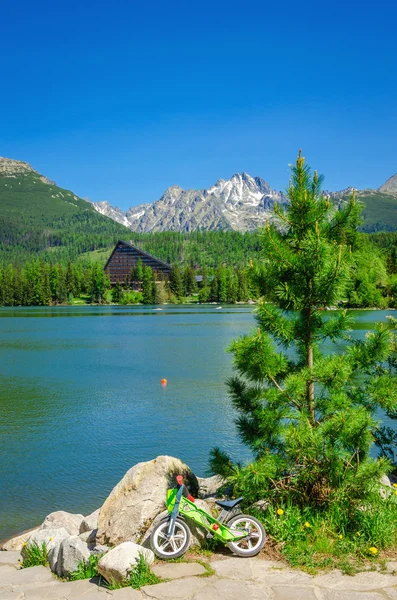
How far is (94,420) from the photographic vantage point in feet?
83.5

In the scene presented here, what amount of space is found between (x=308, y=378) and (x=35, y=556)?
556 cm

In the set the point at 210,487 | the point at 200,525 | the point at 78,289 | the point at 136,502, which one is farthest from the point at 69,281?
the point at 200,525

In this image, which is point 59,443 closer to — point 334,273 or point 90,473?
point 90,473

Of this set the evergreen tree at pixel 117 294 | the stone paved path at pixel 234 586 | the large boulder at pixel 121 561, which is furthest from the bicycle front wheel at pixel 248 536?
the evergreen tree at pixel 117 294

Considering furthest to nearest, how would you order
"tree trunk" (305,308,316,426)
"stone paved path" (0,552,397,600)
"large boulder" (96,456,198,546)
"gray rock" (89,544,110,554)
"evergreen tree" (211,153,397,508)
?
"tree trunk" (305,308,316,426)
"large boulder" (96,456,198,546)
"evergreen tree" (211,153,397,508)
"gray rock" (89,544,110,554)
"stone paved path" (0,552,397,600)

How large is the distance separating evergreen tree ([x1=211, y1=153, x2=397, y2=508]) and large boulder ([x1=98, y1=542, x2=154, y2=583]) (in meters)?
2.01

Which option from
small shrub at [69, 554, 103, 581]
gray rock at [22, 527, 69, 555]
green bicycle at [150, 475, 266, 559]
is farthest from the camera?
gray rock at [22, 527, 69, 555]

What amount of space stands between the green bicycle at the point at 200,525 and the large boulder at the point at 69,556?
1067 mm

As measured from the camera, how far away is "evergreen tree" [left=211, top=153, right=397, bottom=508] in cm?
812

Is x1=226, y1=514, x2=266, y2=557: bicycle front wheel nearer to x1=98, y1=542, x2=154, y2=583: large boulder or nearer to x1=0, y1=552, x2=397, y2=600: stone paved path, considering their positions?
x1=0, y1=552, x2=397, y2=600: stone paved path

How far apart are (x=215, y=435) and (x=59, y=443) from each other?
6.69 metres

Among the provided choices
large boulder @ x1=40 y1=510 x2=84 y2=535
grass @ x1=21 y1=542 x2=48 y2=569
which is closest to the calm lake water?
large boulder @ x1=40 y1=510 x2=84 y2=535

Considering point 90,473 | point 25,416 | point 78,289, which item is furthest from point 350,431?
point 78,289

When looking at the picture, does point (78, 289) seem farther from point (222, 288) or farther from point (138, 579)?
point (138, 579)
